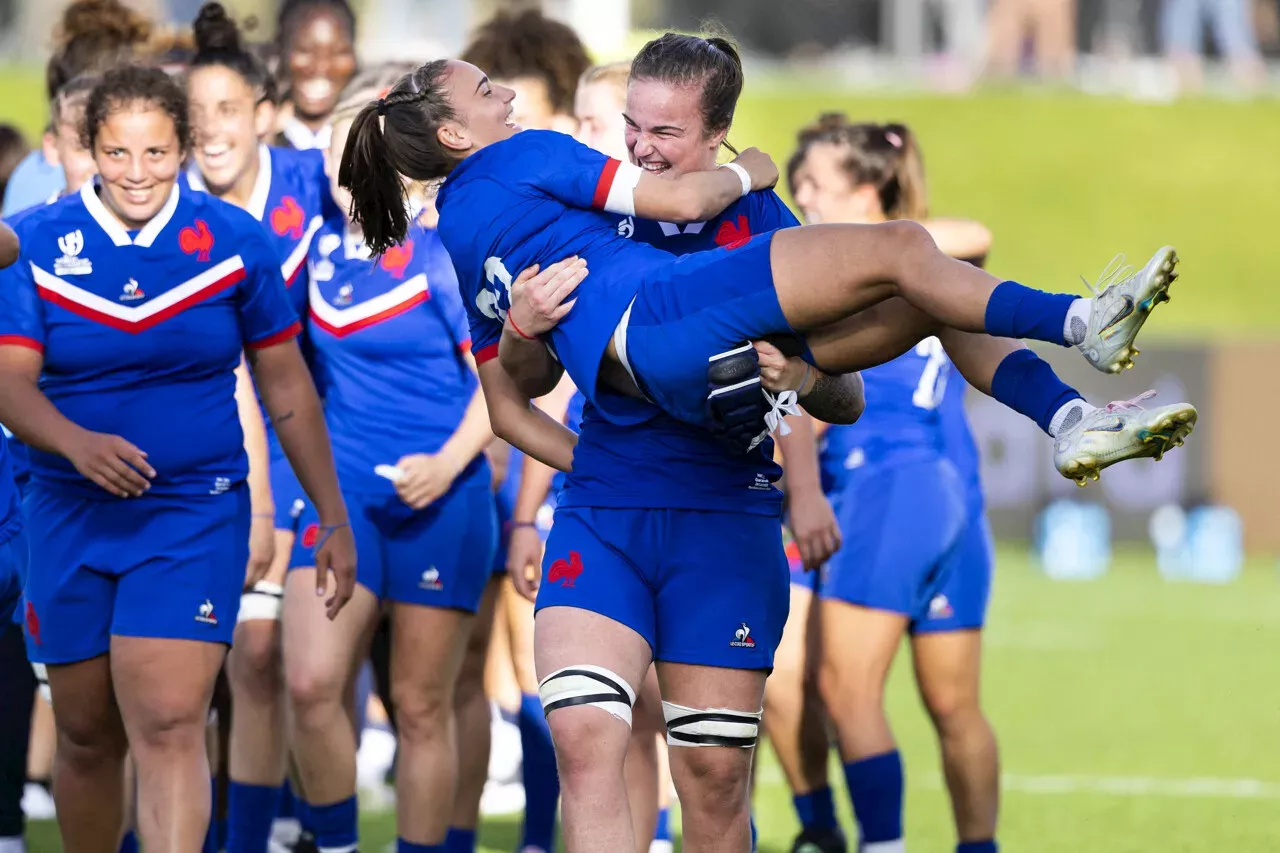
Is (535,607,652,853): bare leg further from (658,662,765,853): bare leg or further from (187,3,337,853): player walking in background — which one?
(187,3,337,853): player walking in background

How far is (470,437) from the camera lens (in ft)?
19.2

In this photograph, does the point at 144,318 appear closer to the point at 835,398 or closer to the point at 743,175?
the point at 743,175

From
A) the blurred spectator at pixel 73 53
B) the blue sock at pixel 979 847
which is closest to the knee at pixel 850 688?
the blue sock at pixel 979 847

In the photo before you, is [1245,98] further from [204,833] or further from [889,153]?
[204,833]

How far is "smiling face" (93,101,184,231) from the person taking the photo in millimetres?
4984

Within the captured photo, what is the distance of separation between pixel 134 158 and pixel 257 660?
5.88ft

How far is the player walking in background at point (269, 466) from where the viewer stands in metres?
5.93

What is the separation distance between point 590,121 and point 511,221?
6.67ft

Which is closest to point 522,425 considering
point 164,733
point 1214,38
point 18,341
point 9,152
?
point 164,733

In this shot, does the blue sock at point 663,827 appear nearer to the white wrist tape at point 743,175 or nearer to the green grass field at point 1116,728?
the green grass field at point 1116,728

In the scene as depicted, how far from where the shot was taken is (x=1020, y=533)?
16062 mm

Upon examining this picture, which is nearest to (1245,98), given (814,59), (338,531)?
(814,59)

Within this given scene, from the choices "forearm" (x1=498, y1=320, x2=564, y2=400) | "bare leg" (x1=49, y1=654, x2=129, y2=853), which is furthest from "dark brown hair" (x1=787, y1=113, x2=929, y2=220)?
"bare leg" (x1=49, y1=654, x2=129, y2=853)

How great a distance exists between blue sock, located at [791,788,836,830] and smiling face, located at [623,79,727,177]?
297 cm
